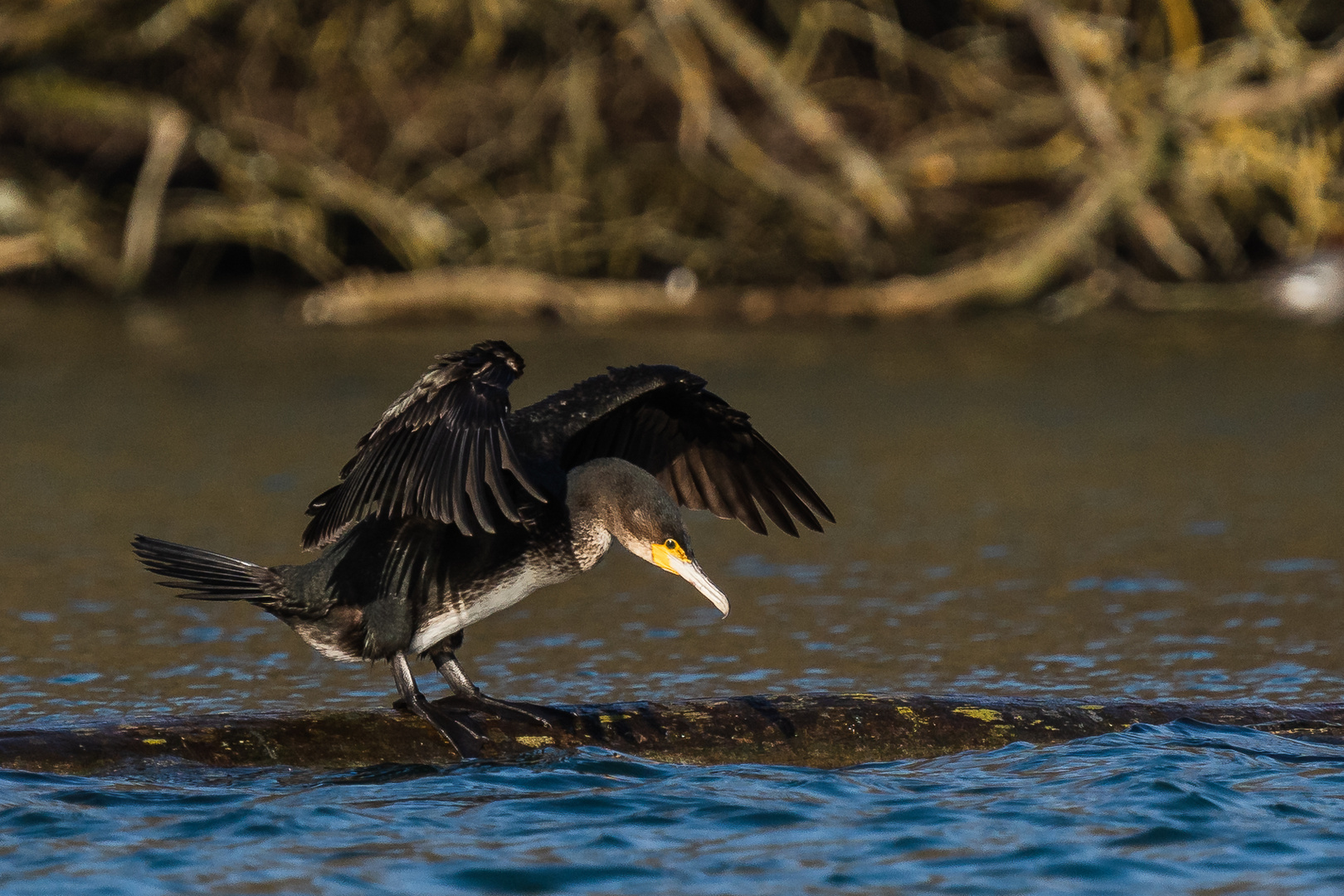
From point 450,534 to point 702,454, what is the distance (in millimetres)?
959

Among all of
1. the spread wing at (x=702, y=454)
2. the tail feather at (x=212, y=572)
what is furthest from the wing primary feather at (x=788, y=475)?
the tail feather at (x=212, y=572)

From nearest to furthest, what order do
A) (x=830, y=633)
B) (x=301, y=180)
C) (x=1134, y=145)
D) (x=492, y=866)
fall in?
(x=492, y=866) → (x=830, y=633) → (x=1134, y=145) → (x=301, y=180)

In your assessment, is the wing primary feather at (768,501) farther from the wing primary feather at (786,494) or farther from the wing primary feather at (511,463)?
the wing primary feather at (511,463)

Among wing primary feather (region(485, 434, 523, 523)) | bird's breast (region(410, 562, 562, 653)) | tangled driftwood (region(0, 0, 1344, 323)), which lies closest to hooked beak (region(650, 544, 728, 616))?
bird's breast (region(410, 562, 562, 653))

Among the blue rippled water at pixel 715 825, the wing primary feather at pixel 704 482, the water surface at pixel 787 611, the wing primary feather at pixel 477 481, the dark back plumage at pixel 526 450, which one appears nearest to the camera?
the blue rippled water at pixel 715 825

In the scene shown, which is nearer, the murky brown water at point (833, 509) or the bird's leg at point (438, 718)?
the bird's leg at point (438, 718)

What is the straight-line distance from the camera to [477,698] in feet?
13.5

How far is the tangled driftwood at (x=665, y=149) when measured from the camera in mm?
11180

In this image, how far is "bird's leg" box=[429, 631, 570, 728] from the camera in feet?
13.1

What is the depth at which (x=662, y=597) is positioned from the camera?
20.3ft

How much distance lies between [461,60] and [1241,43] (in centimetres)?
490

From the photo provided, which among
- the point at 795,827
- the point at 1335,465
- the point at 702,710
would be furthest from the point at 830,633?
the point at 1335,465

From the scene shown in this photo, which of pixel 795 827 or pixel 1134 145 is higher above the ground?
pixel 1134 145

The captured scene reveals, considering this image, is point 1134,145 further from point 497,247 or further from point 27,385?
point 27,385
